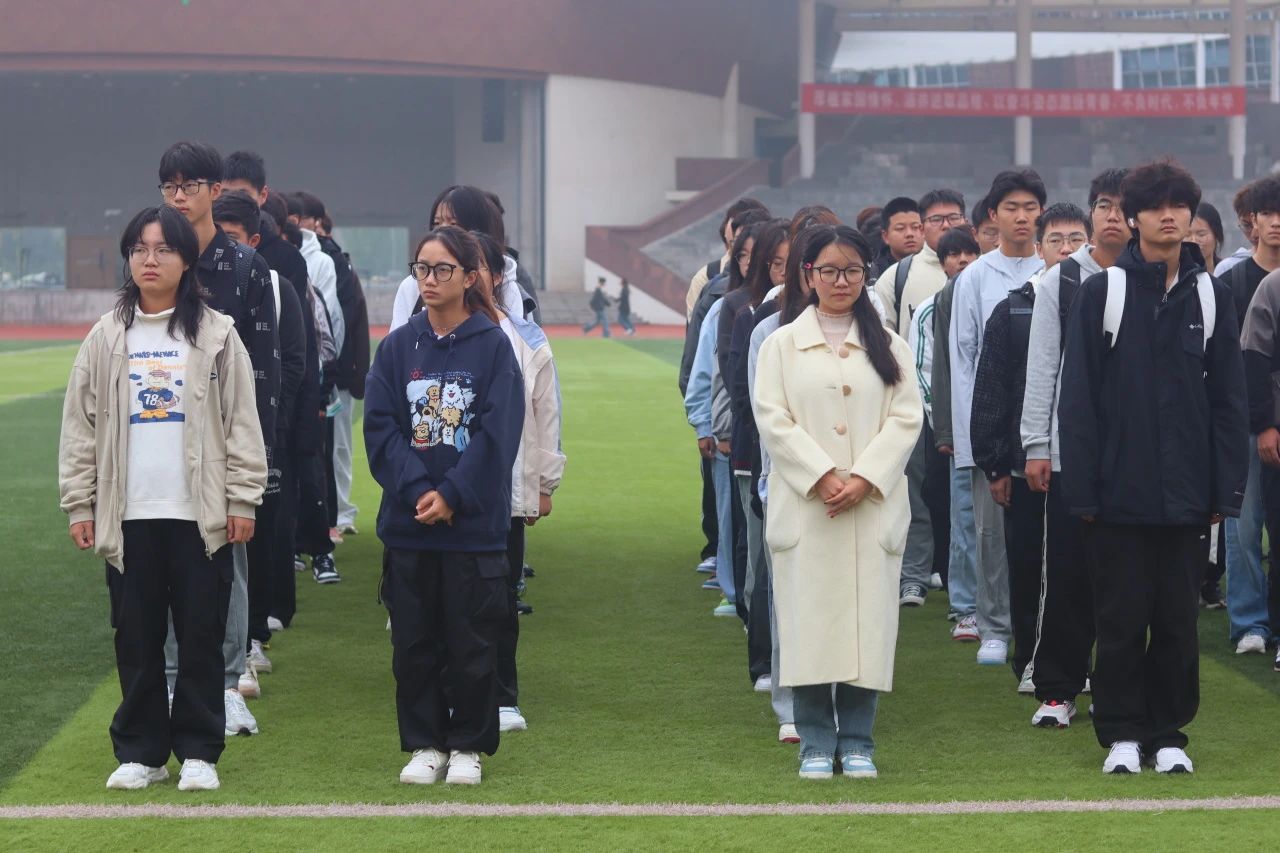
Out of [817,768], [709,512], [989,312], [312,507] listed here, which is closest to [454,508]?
[817,768]

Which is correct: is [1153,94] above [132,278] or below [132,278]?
above

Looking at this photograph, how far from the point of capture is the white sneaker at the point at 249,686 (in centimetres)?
699

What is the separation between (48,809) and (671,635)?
367 centimetres

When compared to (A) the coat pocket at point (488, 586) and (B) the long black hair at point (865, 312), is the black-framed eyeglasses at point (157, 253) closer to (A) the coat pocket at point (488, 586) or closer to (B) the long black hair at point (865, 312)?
(A) the coat pocket at point (488, 586)

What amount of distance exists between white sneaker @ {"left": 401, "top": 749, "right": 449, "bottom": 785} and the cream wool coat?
1.18m

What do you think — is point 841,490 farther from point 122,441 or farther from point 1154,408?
point 122,441

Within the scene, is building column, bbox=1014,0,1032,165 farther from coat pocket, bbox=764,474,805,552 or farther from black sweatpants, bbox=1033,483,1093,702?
coat pocket, bbox=764,474,805,552

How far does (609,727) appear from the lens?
6621 millimetres

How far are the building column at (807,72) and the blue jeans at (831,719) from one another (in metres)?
51.6

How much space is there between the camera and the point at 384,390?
229 inches

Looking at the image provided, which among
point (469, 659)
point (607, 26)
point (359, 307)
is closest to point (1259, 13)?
point (607, 26)

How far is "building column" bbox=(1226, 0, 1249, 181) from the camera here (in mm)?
56375

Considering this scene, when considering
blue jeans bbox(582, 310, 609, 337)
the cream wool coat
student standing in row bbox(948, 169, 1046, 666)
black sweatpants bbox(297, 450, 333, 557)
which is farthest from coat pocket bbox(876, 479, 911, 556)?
blue jeans bbox(582, 310, 609, 337)

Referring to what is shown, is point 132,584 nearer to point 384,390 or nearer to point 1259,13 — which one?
point 384,390
